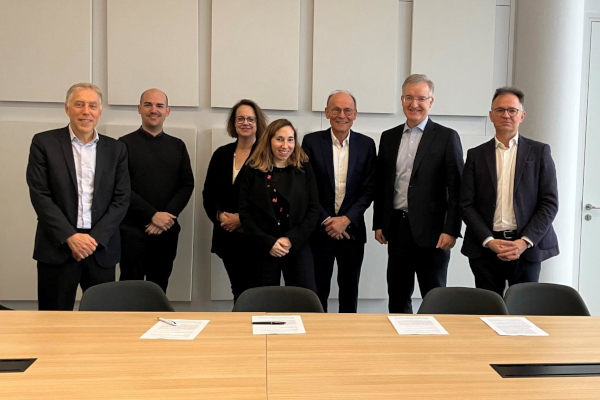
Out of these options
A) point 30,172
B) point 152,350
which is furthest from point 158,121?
point 152,350

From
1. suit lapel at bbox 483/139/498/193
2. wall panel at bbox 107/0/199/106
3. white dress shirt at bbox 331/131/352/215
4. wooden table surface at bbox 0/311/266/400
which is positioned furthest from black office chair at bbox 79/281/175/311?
wall panel at bbox 107/0/199/106

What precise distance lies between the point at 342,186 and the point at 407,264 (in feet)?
2.51

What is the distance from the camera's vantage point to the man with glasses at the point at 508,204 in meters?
3.58

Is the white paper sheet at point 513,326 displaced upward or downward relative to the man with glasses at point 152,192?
downward

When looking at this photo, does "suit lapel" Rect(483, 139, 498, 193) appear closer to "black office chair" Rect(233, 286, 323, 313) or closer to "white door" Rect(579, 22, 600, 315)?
"black office chair" Rect(233, 286, 323, 313)

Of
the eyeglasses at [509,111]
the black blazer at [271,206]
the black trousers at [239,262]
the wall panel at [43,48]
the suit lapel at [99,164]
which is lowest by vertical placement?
the black trousers at [239,262]

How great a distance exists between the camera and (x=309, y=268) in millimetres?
3891

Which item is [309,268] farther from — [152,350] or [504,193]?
[152,350]

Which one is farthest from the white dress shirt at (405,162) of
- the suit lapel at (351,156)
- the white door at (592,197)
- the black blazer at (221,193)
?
the white door at (592,197)

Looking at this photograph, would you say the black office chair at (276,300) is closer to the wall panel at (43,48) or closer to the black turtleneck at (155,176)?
the black turtleneck at (155,176)

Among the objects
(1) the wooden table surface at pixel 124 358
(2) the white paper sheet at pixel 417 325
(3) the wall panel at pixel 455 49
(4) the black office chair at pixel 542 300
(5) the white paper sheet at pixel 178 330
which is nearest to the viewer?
(1) the wooden table surface at pixel 124 358

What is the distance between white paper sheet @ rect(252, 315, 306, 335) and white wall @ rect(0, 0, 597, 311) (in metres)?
2.53

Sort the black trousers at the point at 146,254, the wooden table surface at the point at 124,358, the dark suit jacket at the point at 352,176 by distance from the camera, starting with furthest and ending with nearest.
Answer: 1. the black trousers at the point at 146,254
2. the dark suit jacket at the point at 352,176
3. the wooden table surface at the point at 124,358

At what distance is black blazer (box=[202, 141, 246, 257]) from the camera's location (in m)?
4.30
